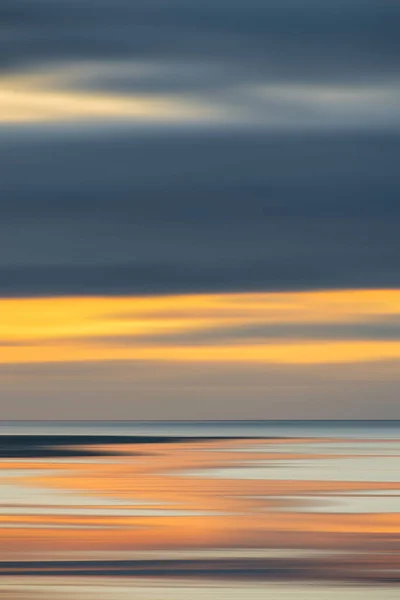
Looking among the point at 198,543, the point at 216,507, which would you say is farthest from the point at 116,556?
the point at 216,507

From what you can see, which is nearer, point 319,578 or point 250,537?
point 319,578

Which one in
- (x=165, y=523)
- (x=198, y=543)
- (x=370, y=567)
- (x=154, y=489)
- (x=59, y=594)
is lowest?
(x=59, y=594)

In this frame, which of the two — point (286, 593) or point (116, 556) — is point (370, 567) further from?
point (116, 556)

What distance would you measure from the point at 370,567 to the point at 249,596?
9.59 ft

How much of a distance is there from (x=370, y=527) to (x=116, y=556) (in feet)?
18.8

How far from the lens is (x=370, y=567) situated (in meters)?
21.0

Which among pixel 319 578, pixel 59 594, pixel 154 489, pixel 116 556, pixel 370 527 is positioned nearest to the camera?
pixel 59 594

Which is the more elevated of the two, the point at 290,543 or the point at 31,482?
the point at 31,482

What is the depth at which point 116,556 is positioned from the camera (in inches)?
880

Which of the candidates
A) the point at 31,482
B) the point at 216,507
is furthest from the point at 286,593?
the point at 31,482

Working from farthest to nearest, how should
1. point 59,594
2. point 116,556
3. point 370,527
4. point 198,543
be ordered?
point 370,527
point 198,543
point 116,556
point 59,594

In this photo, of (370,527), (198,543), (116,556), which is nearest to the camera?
(116,556)

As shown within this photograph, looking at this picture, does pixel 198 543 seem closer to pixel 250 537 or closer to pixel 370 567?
pixel 250 537

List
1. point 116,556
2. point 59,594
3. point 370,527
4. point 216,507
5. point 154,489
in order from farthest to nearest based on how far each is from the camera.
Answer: point 154,489 → point 216,507 → point 370,527 → point 116,556 → point 59,594
